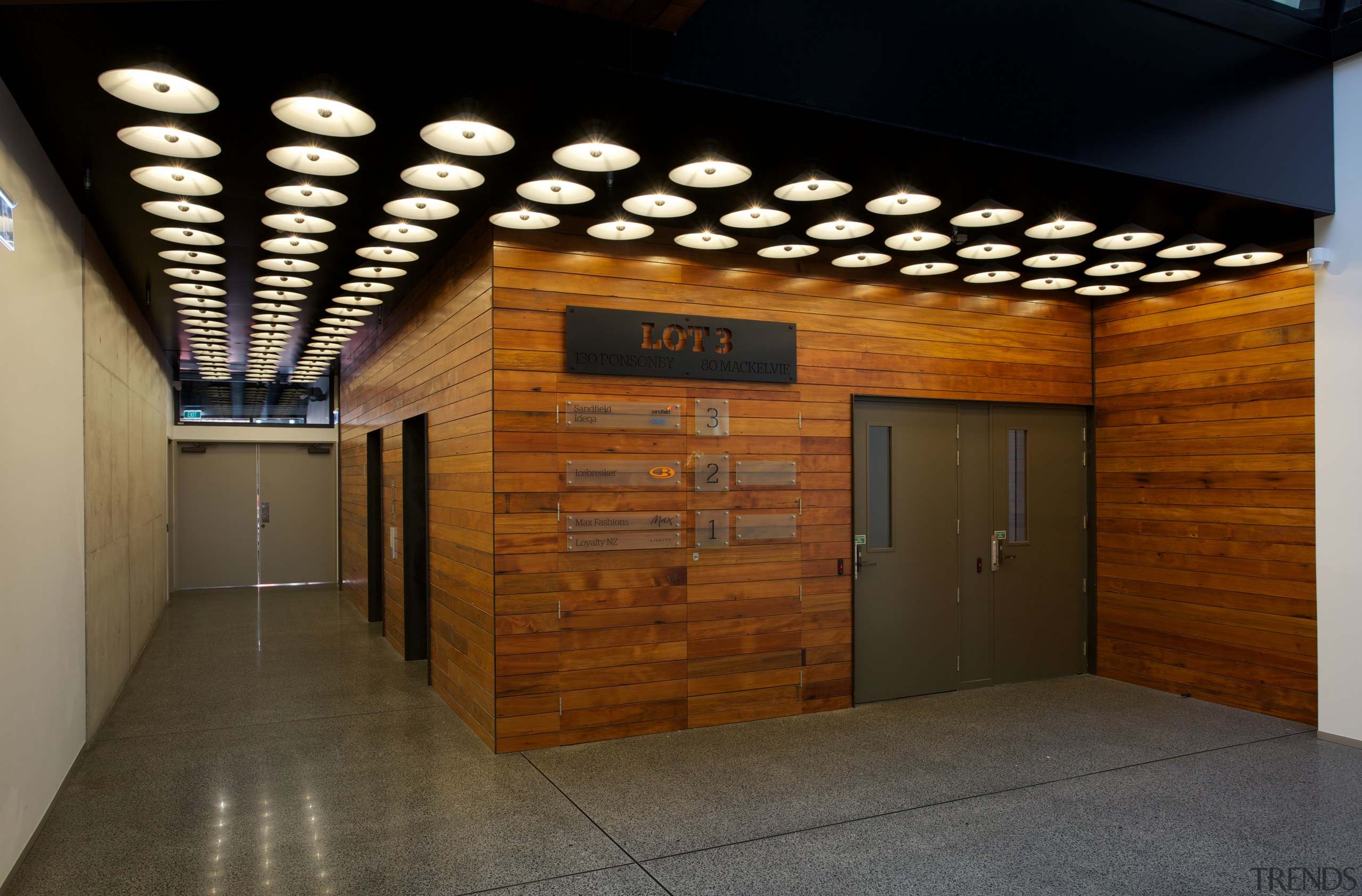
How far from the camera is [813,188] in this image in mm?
4301

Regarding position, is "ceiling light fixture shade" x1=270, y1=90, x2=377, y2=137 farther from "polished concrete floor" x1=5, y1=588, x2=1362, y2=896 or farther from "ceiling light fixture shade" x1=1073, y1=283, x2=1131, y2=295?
"ceiling light fixture shade" x1=1073, y1=283, x2=1131, y2=295

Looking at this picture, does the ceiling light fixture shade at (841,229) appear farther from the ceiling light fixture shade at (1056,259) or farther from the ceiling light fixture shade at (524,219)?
the ceiling light fixture shade at (524,219)

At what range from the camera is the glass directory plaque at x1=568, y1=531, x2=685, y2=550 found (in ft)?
17.1

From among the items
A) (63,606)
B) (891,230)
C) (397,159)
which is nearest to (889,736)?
(891,230)

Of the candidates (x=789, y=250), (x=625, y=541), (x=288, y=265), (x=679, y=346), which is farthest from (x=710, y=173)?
(x=288, y=265)

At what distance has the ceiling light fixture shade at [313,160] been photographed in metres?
3.86

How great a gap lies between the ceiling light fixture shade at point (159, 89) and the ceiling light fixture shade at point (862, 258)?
3670 millimetres

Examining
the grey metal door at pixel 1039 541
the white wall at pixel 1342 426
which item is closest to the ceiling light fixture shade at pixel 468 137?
the grey metal door at pixel 1039 541

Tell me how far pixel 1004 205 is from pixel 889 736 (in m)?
3.26

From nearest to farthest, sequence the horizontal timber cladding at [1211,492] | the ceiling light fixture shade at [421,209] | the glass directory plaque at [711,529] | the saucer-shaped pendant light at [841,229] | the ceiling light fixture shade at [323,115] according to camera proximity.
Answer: the ceiling light fixture shade at [323,115], the ceiling light fixture shade at [421,209], the saucer-shaped pendant light at [841,229], the glass directory plaque at [711,529], the horizontal timber cladding at [1211,492]

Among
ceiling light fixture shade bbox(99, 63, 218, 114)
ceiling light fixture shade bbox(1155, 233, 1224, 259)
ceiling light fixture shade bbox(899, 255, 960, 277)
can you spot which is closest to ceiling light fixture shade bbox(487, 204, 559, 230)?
ceiling light fixture shade bbox(99, 63, 218, 114)

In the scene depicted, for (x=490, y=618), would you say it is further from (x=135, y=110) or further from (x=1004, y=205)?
(x=1004, y=205)

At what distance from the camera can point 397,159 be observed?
4008 mm

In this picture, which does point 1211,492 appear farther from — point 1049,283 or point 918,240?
point 918,240
